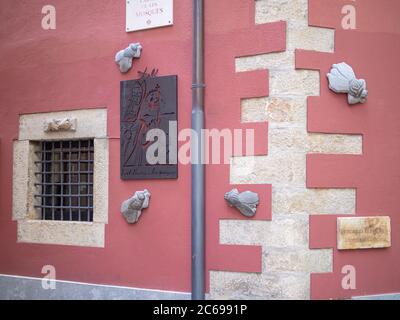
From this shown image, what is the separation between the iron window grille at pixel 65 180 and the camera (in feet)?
21.5

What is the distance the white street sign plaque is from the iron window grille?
133 cm

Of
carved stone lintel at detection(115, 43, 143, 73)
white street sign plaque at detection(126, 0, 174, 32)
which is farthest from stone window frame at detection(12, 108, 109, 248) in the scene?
white street sign plaque at detection(126, 0, 174, 32)

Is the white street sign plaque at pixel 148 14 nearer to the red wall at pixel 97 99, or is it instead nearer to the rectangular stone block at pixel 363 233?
the red wall at pixel 97 99

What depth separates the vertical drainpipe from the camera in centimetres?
Answer: 556

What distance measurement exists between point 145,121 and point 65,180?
1.33 metres

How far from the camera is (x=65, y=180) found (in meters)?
6.75

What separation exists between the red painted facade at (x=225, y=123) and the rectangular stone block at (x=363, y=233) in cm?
7

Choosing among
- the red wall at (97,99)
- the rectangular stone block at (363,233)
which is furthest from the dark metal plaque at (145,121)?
the rectangular stone block at (363,233)

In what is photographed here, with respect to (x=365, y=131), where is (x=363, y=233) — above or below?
below

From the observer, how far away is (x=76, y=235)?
21.3 feet

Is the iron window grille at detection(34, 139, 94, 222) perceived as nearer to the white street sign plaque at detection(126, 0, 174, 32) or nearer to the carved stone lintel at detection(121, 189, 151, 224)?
the carved stone lintel at detection(121, 189, 151, 224)

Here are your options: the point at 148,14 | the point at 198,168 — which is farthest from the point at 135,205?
the point at 148,14

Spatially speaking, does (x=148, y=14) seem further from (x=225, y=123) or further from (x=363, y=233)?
(x=363, y=233)

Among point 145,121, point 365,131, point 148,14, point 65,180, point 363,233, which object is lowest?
point 363,233
